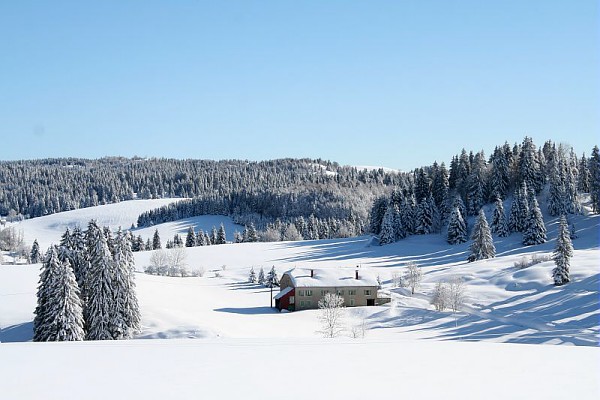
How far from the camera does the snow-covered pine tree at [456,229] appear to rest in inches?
3691

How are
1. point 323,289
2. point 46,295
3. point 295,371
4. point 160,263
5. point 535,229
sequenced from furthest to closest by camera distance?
point 160,263
point 535,229
point 323,289
point 46,295
point 295,371

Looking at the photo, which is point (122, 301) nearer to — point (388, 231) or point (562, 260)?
point (562, 260)

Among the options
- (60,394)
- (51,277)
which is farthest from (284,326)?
(60,394)

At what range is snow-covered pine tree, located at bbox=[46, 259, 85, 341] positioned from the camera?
112ft

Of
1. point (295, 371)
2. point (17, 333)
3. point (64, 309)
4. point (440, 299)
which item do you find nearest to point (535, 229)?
point (440, 299)

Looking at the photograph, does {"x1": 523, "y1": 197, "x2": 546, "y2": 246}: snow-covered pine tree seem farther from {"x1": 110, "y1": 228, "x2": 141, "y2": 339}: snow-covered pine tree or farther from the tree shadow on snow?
the tree shadow on snow

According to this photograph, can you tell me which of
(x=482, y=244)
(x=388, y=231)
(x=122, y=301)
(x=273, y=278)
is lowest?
(x=273, y=278)

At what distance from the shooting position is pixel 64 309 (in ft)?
113

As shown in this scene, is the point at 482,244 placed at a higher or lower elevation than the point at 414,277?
higher

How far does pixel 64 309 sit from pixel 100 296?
11.6 feet

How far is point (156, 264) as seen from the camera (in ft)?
309

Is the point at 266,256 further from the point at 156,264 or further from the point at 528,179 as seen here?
the point at 528,179

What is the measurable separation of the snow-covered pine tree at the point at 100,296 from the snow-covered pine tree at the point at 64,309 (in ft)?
5.18

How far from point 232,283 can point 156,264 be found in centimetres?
2160
